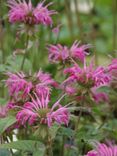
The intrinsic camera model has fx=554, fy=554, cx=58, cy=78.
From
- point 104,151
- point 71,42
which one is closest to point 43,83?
point 104,151

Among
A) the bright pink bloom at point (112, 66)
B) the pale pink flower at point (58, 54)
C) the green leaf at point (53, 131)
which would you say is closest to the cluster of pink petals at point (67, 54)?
the pale pink flower at point (58, 54)

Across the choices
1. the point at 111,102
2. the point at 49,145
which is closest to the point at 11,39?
the point at 111,102

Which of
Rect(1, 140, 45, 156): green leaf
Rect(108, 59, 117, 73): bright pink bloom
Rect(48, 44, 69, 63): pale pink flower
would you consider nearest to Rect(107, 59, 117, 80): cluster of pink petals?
Rect(108, 59, 117, 73): bright pink bloom

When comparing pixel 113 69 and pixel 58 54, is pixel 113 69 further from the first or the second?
pixel 58 54

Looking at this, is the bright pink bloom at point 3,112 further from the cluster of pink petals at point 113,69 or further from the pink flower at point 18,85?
the cluster of pink petals at point 113,69

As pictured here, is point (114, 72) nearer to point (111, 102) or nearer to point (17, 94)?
point (17, 94)
